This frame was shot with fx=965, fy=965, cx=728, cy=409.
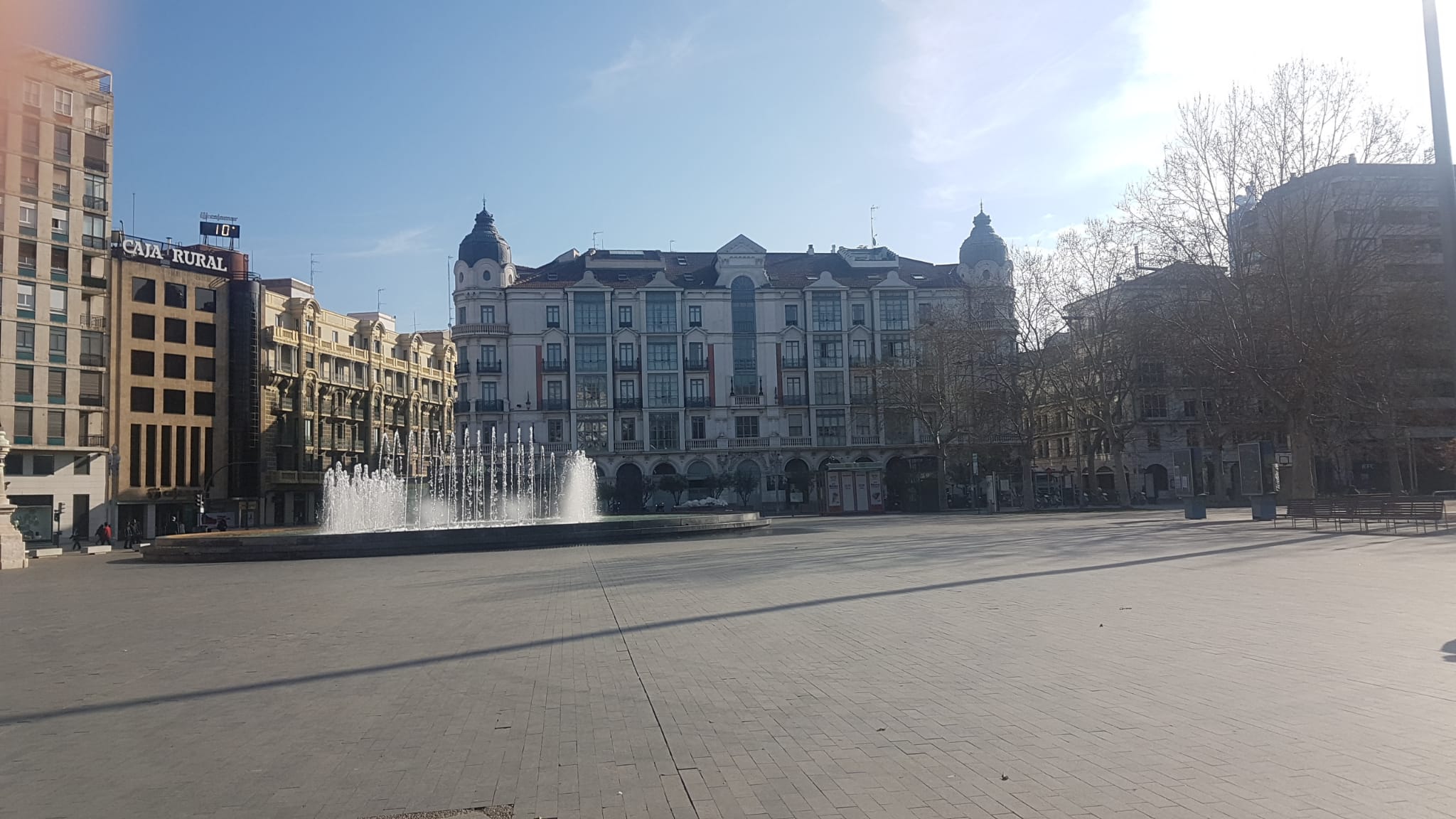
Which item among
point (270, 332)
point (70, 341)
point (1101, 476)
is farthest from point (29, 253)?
point (1101, 476)

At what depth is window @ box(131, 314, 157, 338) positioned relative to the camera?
57.3 metres

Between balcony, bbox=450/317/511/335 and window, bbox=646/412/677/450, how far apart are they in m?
12.2

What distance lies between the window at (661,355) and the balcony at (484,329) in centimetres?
1039

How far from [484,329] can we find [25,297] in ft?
89.6

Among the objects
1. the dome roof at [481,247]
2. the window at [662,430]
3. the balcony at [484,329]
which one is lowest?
the window at [662,430]

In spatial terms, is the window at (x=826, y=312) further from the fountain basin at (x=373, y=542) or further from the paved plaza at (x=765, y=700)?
the paved plaza at (x=765, y=700)

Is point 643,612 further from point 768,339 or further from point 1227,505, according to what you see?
point 768,339

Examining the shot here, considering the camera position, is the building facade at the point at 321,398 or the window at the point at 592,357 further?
the window at the point at 592,357

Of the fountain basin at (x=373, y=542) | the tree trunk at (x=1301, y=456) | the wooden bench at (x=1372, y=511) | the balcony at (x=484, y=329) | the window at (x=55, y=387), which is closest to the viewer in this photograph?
the wooden bench at (x=1372, y=511)

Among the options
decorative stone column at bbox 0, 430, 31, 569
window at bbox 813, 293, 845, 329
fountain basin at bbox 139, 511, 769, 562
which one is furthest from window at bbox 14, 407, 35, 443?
window at bbox 813, 293, 845, 329

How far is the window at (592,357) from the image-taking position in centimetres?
7150

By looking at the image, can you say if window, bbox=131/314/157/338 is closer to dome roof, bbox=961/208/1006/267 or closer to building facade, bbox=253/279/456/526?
building facade, bbox=253/279/456/526

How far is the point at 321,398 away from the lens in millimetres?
72250

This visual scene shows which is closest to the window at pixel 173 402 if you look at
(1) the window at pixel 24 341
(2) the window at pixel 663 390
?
(1) the window at pixel 24 341
